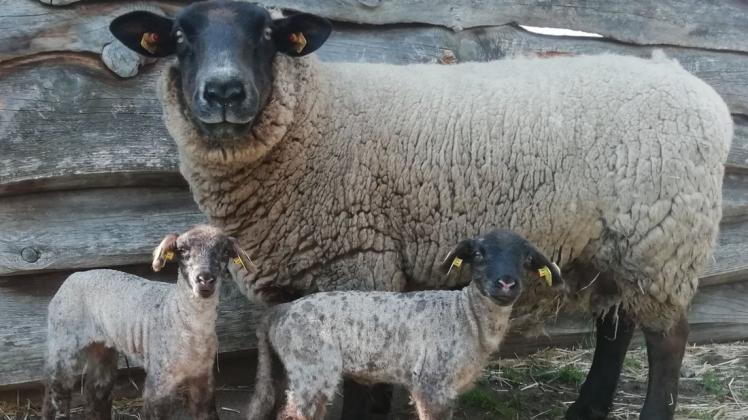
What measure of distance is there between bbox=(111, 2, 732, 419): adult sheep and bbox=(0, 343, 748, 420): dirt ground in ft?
3.59

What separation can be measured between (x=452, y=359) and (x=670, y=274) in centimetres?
125

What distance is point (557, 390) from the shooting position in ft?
18.1

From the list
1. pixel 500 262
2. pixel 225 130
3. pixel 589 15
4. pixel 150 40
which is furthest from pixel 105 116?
pixel 589 15

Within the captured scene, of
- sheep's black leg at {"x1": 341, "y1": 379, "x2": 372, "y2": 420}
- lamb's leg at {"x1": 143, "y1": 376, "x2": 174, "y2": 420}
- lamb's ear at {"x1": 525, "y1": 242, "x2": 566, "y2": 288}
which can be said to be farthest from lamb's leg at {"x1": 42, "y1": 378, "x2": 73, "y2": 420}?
lamb's ear at {"x1": 525, "y1": 242, "x2": 566, "y2": 288}

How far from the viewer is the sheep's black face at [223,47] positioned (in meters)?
3.73

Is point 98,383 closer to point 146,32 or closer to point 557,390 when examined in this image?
point 146,32

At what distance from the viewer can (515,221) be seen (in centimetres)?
421

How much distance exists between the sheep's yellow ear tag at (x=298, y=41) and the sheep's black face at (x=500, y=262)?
4.13 ft

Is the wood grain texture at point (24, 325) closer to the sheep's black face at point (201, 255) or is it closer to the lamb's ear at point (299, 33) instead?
the sheep's black face at point (201, 255)

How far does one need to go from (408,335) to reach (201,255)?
94cm

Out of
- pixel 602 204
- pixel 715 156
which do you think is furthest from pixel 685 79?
pixel 602 204

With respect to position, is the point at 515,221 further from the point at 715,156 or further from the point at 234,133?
the point at 234,133

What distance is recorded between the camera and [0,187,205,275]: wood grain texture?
4688 mm

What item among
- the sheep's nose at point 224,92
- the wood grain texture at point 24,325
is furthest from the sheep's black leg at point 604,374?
the wood grain texture at point 24,325
